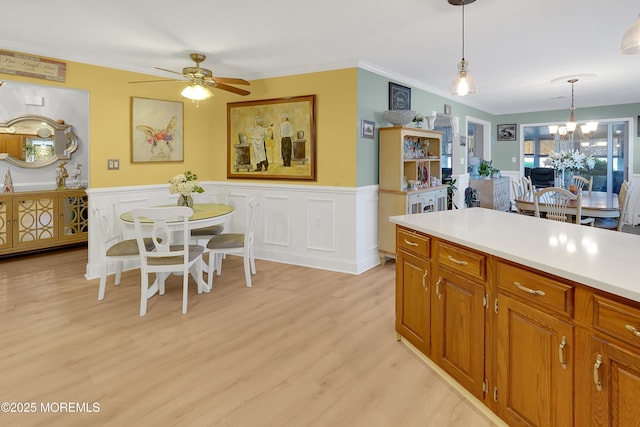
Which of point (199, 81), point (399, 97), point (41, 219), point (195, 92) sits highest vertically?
point (399, 97)

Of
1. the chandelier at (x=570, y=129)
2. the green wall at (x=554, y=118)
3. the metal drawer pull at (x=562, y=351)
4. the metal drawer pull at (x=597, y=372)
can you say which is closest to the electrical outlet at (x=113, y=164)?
the metal drawer pull at (x=562, y=351)

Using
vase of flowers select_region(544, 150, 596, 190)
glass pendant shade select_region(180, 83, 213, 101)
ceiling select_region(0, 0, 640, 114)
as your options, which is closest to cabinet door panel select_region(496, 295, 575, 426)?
ceiling select_region(0, 0, 640, 114)

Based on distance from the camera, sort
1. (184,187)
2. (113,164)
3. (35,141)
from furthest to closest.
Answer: (35,141) → (113,164) → (184,187)

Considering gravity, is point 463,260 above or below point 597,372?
above

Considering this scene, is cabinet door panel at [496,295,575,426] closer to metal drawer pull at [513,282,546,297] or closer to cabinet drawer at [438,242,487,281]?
metal drawer pull at [513,282,546,297]

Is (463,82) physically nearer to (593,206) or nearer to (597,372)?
(597,372)

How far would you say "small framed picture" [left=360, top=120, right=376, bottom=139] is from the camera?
14.5ft

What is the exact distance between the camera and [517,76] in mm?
5168

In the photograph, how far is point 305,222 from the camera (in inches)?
187

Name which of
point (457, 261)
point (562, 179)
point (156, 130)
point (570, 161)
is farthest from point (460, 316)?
point (562, 179)

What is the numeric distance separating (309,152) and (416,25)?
193 cm

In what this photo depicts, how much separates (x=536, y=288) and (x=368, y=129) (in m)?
3.25

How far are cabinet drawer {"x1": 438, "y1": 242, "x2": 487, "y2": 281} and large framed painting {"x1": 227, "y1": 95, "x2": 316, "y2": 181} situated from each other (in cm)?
270

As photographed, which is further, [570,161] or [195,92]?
[570,161]
